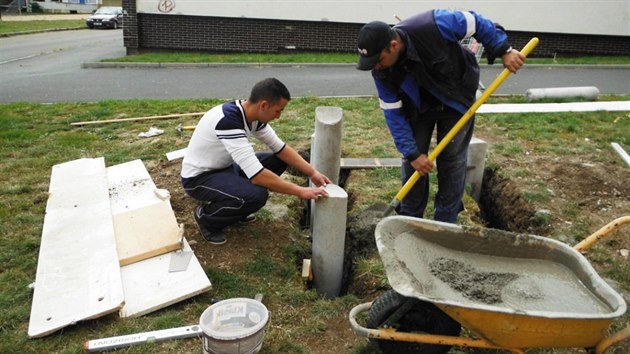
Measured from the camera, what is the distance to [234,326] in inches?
108

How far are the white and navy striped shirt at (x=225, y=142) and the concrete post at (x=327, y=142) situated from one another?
31 centimetres

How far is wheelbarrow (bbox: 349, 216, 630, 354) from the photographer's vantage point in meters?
2.13

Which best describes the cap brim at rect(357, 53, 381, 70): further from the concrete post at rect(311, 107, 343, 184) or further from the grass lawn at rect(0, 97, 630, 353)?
the grass lawn at rect(0, 97, 630, 353)

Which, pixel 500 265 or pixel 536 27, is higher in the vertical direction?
pixel 536 27

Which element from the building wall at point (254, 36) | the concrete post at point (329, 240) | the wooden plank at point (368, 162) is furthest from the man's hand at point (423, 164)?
the building wall at point (254, 36)

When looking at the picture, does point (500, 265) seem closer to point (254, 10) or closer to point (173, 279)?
point (173, 279)

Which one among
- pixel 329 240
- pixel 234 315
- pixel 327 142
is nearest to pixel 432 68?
pixel 327 142

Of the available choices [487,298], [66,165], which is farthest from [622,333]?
[66,165]

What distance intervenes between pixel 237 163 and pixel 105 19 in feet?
94.8

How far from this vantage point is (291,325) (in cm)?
305

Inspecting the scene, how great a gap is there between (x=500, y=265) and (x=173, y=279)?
80.2 inches

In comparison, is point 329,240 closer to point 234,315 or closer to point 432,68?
point 234,315

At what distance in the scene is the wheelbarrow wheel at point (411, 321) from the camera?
2.49 m

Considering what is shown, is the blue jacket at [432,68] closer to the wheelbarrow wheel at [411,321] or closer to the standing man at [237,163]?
the standing man at [237,163]
